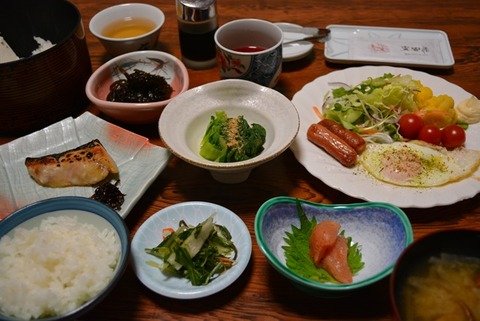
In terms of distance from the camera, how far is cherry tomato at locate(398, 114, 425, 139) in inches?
79.4

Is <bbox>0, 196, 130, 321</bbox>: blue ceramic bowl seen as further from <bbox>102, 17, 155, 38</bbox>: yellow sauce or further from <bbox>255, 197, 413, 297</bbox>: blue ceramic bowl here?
<bbox>102, 17, 155, 38</bbox>: yellow sauce

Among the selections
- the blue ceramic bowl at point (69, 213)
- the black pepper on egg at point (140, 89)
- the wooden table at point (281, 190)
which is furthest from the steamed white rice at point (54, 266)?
the black pepper on egg at point (140, 89)

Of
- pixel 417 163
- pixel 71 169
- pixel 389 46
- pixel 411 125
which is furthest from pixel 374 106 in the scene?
pixel 71 169

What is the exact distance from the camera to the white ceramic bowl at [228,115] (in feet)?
5.55

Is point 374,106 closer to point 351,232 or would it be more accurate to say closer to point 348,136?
point 348,136

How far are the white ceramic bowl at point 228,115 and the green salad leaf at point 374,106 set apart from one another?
0.34 m

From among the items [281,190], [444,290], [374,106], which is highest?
[444,290]

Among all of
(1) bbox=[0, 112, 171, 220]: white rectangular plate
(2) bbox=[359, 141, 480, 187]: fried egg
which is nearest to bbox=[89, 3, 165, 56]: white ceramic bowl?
(1) bbox=[0, 112, 171, 220]: white rectangular plate

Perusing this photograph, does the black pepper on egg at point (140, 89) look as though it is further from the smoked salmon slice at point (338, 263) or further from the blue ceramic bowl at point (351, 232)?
the smoked salmon slice at point (338, 263)

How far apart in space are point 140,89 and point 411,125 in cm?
129

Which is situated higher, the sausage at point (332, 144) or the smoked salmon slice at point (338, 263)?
the sausage at point (332, 144)

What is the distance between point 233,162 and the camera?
1723 millimetres

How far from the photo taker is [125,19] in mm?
2654

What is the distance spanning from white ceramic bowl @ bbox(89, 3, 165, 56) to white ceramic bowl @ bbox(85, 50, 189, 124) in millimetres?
180
